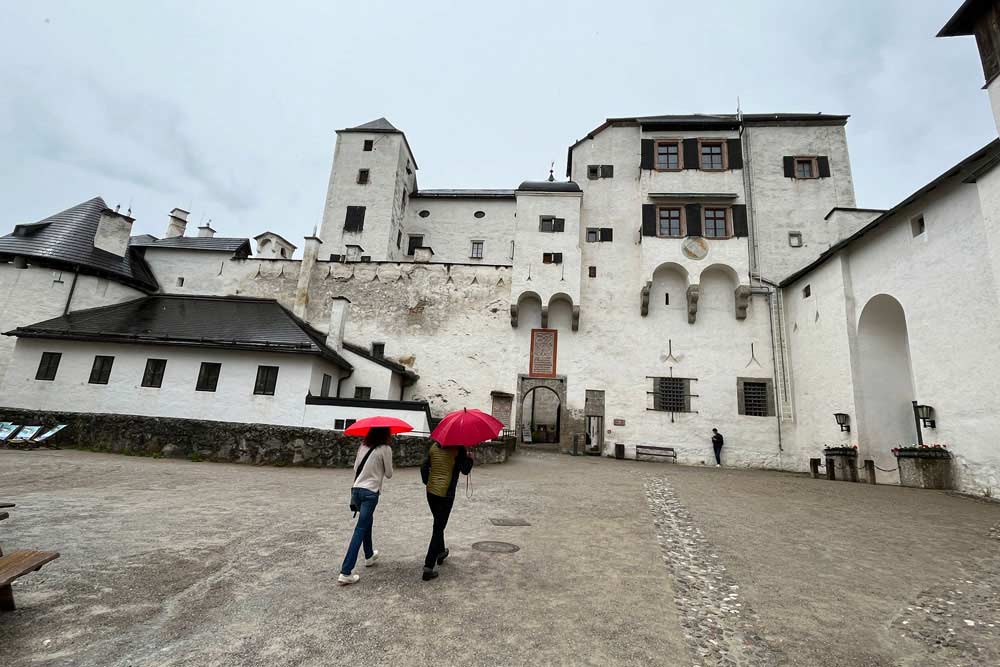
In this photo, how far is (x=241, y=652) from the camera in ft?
11.1

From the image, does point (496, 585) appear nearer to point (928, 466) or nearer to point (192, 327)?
point (928, 466)

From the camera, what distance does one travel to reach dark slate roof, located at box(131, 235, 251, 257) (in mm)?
27266

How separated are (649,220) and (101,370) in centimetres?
2481

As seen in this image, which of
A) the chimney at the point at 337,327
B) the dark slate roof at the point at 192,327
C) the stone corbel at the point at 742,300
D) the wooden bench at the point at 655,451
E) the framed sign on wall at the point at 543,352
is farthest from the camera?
the framed sign on wall at the point at 543,352

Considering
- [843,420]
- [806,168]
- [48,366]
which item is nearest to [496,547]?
[843,420]

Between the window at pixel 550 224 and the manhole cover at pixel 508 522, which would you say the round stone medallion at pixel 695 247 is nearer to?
the window at pixel 550 224

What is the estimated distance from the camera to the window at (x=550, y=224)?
2514 cm

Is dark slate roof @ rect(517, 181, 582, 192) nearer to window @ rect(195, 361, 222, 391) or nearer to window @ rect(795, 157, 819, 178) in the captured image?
window @ rect(795, 157, 819, 178)

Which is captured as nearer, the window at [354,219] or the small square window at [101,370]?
the small square window at [101,370]

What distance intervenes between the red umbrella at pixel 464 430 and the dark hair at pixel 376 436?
0.56m

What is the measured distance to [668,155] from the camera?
2553 centimetres

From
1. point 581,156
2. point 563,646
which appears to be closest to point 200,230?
point 581,156

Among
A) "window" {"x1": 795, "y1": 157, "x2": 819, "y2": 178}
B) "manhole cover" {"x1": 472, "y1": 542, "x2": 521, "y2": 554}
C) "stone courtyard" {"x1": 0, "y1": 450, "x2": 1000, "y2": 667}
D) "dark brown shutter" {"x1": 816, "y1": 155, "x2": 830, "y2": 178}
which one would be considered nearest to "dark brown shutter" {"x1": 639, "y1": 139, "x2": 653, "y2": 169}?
"window" {"x1": 795, "y1": 157, "x2": 819, "y2": 178}

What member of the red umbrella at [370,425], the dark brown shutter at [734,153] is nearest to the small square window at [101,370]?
the red umbrella at [370,425]
